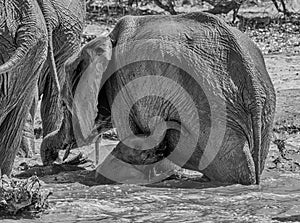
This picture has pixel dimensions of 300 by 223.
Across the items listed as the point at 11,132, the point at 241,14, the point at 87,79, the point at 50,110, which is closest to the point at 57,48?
the point at 50,110

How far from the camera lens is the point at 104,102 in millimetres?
6652

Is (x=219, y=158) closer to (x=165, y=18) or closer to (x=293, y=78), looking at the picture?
(x=165, y=18)

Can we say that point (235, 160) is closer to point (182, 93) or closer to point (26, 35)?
point (182, 93)

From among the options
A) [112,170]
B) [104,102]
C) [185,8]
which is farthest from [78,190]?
[185,8]

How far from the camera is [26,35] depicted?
17.5 ft

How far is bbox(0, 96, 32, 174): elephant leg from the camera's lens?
5602mm

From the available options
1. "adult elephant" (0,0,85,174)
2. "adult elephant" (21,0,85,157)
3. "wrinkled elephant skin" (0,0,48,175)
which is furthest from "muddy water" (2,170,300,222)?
"adult elephant" (21,0,85,157)

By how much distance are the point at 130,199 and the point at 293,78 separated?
4.77m

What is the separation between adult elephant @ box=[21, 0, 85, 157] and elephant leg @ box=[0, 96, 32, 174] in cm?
160

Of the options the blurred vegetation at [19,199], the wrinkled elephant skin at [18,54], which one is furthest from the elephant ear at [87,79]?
the blurred vegetation at [19,199]

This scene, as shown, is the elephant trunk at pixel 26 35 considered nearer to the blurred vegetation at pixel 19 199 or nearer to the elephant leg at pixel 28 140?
the blurred vegetation at pixel 19 199

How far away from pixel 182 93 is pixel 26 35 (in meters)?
1.22

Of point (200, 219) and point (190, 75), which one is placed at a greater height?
point (190, 75)

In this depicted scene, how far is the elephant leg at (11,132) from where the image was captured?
18.4 feet
